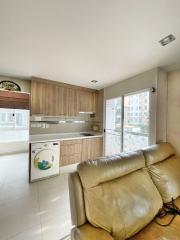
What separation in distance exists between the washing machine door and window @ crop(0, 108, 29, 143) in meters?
1.21

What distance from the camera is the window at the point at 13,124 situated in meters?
3.69

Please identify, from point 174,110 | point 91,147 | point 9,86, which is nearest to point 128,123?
point 174,110

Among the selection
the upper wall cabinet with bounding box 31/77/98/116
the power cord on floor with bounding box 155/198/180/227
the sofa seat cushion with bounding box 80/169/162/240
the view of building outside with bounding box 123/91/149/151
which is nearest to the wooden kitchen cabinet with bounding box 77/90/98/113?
the upper wall cabinet with bounding box 31/77/98/116

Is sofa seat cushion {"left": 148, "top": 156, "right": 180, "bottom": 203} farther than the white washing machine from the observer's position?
No

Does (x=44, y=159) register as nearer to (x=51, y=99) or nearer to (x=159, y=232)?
(x=51, y=99)

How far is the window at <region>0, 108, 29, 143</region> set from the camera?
369cm

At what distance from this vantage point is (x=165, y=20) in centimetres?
138

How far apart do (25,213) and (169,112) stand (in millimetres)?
2905

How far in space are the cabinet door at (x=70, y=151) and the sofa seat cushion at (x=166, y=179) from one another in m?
2.04

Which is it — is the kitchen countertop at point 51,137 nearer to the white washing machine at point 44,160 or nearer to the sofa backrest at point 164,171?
the white washing machine at point 44,160

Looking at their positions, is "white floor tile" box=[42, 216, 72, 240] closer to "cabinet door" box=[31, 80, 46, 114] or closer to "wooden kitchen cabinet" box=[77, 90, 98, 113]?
"cabinet door" box=[31, 80, 46, 114]

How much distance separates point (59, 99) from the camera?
335 cm

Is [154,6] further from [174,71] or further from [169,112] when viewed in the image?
[169,112]

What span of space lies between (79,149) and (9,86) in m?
2.40
